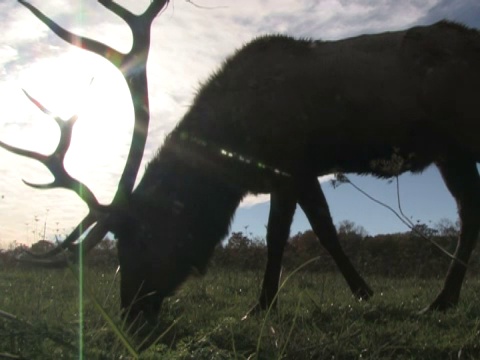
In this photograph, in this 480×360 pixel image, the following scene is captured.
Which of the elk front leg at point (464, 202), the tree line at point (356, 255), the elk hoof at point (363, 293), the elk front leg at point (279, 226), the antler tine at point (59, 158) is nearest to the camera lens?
the antler tine at point (59, 158)

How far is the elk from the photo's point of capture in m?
5.36

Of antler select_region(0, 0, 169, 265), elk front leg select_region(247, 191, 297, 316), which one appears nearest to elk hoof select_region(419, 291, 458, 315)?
elk front leg select_region(247, 191, 297, 316)

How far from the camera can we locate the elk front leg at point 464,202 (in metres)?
5.11

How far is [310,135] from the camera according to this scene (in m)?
5.71

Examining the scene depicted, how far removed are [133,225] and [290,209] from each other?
1410 mm

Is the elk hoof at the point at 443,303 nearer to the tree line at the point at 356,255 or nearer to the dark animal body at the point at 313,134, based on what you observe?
the dark animal body at the point at 313,134

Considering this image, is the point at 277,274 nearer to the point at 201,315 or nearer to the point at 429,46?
the point at 201,315

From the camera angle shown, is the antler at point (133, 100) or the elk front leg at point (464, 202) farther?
the elk front leg at point (464, 202)

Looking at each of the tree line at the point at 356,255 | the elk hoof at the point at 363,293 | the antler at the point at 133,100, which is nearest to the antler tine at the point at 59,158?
the antler at the point at 133,100

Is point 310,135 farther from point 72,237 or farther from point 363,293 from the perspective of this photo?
point 72,237

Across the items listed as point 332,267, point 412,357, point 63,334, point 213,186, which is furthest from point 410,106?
point 332,267

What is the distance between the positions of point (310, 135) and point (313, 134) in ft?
0.10

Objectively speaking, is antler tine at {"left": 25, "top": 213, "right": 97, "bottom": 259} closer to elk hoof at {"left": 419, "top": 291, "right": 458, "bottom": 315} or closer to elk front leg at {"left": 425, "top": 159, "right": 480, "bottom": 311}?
elk hoof at {"left": 419, "top": 291, "right": 458, "bottom": 315}

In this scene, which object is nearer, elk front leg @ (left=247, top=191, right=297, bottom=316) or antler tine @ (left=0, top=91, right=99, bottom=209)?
antler tine @ (left=0, top=91, right=99, bottom=209)
